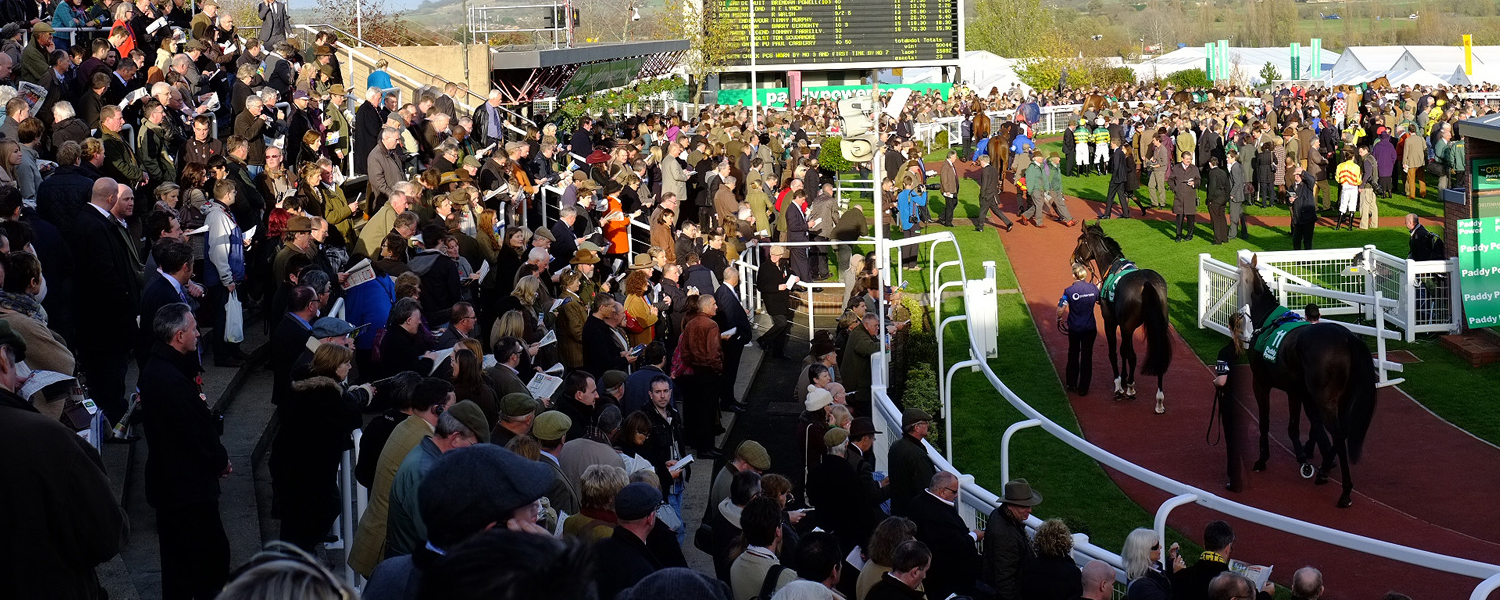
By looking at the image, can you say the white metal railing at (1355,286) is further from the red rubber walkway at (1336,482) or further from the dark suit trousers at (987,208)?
the dark suit trousers at (987,208)

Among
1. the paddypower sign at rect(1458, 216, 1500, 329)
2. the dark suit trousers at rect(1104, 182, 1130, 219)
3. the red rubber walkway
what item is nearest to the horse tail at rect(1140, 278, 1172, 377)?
the red rubber walkway

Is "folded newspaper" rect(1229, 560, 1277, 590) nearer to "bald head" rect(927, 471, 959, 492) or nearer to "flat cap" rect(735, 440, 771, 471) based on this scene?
"bald head" rect(927, 471, 959, 492)

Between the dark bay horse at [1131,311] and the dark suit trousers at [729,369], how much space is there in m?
3.49

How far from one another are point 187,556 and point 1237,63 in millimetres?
59462

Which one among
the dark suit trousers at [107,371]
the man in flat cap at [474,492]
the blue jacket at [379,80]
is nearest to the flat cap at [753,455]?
the dark suit trousers at [107,371]

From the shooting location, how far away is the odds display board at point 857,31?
129 ft

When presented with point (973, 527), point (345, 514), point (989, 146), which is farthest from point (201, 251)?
point (989, 146)

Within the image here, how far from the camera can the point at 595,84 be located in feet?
86.3

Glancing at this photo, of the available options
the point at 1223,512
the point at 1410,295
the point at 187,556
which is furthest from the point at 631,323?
the point at 1410,295

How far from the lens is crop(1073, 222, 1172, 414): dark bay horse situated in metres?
12.1

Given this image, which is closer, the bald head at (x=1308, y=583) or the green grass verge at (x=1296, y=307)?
the bald head at (x=1308, y=583)

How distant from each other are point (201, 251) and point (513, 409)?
11.4 feet

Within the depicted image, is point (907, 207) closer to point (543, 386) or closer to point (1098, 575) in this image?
point (543, 386)

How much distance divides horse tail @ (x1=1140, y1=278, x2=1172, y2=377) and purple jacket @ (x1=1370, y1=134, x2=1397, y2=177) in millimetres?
13752
